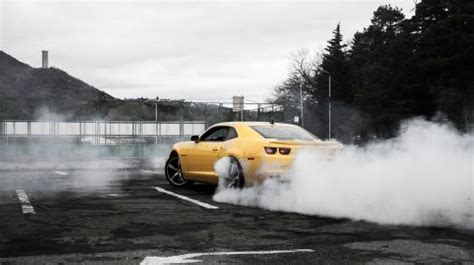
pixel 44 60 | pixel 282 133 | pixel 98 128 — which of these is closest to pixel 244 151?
pixel 282 133

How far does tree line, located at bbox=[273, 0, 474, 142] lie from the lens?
3662 centimetres

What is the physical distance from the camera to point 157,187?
1091 cm

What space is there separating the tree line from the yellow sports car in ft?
43.9

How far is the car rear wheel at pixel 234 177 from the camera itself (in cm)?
845

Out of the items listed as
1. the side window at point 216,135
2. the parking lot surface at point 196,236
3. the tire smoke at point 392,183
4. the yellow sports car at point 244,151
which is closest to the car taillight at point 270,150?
the yellow sports car at point 244,151

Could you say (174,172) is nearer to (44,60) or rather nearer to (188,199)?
(188,199)

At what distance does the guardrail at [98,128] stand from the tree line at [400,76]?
9286mm

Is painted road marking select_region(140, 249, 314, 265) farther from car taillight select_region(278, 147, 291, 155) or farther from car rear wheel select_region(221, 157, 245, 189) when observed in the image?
car rear wheel select_region(221, 157, 245, 189)

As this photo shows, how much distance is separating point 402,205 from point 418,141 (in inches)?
39.7

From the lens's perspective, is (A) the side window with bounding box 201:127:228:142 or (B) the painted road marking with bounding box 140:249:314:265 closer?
(B) the painted road marking with bounding box 140:249:314:265

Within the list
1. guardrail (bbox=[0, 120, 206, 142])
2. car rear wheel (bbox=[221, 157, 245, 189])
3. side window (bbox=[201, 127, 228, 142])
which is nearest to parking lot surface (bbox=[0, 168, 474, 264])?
car rear wheel (bbox=[221, 157, 245, 189])

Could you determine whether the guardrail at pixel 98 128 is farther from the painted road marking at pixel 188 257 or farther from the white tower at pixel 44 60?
the painted road marking at pixel 188 257

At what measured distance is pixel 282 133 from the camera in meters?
9.02

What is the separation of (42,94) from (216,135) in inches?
1315
